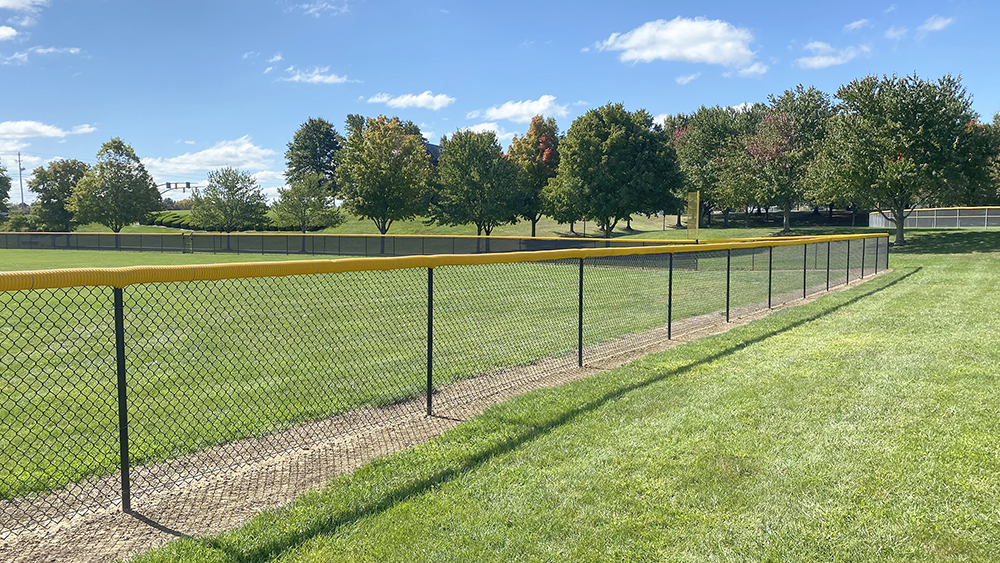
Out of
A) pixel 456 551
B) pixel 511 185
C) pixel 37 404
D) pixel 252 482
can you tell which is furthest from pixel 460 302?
pixel 511 185

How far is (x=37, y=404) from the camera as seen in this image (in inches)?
237

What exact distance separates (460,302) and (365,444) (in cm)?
869

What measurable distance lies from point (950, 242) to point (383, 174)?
32.2 meters

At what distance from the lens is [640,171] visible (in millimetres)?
38062

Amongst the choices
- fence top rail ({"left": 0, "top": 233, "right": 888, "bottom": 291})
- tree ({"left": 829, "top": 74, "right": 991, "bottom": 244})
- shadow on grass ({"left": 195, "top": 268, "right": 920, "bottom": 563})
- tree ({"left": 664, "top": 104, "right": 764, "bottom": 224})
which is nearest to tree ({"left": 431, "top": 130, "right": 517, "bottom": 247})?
tree ({"left": 664, "top": 104, "right": 764, "bottom": 224})

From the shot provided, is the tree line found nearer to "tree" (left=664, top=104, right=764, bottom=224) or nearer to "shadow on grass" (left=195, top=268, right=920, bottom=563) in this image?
"tree" (left=664, top=104, right=764, bottom=224)

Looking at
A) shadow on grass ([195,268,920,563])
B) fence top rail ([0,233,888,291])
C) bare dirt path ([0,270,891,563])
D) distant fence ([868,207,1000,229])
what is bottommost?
bare dirt path ([0,270,891,563])

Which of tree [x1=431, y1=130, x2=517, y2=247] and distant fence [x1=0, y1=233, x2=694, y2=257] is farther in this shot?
tree [x1=431, y1=130, x2=517, y2=247]

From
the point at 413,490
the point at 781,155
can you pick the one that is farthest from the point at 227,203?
the point at 413,490

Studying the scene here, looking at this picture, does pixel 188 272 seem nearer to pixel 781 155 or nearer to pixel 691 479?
pixel 691 479

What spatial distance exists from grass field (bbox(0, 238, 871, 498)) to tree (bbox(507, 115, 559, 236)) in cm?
2914

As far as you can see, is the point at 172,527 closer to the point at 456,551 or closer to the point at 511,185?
the point at 456,551

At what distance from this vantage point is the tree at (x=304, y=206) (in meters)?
47.8

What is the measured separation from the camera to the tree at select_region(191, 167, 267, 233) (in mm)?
51781
